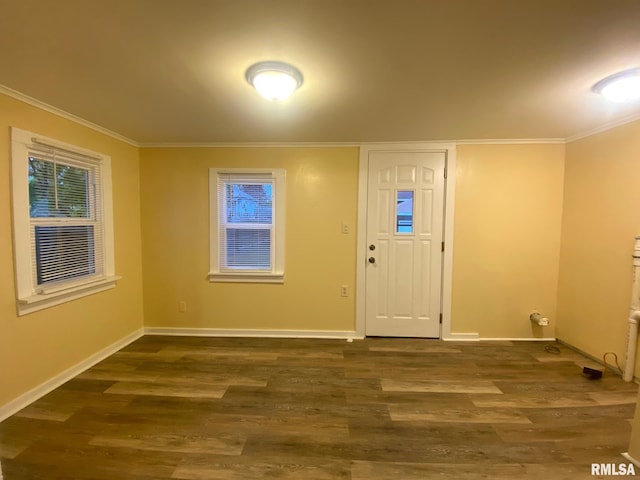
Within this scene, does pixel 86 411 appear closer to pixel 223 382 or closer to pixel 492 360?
pixel 223 382

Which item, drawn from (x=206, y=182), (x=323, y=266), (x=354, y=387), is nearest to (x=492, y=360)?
(x=354, y=387)

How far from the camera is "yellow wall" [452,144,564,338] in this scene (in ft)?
10.1

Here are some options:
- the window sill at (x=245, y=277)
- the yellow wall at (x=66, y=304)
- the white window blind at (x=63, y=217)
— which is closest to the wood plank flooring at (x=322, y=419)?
the yellow wall at (x=66, y=304)

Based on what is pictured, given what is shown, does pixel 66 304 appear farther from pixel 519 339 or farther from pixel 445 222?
pixel 519 339

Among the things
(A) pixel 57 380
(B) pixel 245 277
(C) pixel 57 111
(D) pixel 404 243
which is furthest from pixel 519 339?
(C) pixel 57 111

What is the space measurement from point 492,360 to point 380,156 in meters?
2.37

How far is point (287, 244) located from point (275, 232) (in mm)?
195

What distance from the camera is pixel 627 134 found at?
2.38m

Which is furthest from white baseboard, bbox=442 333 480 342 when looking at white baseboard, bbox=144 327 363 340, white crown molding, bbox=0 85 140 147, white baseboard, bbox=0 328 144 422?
white crown molding, bbox=0 85 140 147

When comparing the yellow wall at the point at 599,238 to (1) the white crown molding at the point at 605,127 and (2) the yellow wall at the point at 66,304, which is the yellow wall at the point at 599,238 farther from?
(2) the yellow wall at the point at 66,304

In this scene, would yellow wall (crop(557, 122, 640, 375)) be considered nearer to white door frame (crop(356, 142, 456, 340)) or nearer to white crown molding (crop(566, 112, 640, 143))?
white crown molding (crop(566, 112, 640, 143))

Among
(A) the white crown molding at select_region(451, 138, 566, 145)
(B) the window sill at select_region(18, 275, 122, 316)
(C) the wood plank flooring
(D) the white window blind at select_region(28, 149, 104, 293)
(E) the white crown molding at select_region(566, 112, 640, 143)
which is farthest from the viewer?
(A) the white crown molding at select_region(451, 138, 566, 145)

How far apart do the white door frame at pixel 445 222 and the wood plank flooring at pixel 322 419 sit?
21.0 inches

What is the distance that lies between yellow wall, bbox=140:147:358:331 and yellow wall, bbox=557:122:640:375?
224 cm
